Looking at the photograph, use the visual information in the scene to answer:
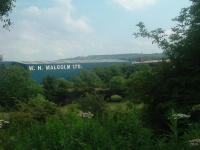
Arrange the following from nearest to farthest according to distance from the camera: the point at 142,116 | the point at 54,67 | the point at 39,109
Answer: the point at 142,116, the point at 39,109, the point at 54,67

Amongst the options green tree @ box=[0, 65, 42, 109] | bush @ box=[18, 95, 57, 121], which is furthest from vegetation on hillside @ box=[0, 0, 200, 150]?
green tree @ box=[0, 65, 42, 109]

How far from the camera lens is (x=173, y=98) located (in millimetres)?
10758

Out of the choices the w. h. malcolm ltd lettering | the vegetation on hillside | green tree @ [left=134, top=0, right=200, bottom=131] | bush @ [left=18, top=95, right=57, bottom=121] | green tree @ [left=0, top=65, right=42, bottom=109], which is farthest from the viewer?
the w. h. malcolm ltd lettering

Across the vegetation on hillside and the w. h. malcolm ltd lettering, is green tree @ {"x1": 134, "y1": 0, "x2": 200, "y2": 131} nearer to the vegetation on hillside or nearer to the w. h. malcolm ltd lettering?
the vegetation on hillside

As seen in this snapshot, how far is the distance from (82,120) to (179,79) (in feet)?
17.5

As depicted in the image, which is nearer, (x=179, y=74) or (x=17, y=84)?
(x=179, y=74)

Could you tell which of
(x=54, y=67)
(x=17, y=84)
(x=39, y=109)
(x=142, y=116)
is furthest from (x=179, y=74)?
(x=54, y=67)

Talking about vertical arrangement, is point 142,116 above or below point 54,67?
above

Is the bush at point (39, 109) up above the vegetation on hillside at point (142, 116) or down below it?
below

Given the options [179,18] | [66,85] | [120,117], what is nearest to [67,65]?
[66,85]

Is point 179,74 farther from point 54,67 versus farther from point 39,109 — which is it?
point 54,67

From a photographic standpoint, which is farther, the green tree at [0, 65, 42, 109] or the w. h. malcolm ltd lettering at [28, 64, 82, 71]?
the w. h. malcolm ltd lettering at [28, 64, 82, 71]

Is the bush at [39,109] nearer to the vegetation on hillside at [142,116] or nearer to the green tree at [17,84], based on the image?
the vegetation on hillside at [142,116]

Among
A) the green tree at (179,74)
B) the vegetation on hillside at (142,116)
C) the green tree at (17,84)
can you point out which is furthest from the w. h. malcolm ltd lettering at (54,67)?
the green tree at (179,74)
